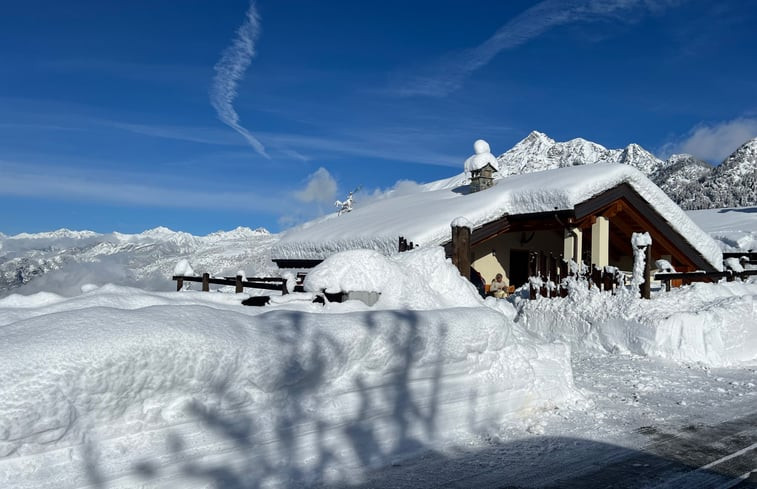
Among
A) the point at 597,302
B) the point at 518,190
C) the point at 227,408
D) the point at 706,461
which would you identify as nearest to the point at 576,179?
the point at 518,190

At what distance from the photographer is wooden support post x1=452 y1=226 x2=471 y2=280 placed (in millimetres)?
8758

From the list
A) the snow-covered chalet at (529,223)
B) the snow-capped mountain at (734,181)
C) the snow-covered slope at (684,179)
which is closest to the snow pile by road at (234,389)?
the snow-covered chalet at (529,223)

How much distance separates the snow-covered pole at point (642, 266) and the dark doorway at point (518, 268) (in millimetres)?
7219

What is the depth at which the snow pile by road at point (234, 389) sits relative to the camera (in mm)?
3316

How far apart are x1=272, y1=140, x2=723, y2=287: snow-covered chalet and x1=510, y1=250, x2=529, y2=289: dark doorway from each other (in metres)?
0.03

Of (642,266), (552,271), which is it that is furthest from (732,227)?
(642,266)

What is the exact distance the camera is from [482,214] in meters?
14.2

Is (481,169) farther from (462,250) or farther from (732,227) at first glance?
(732,227)

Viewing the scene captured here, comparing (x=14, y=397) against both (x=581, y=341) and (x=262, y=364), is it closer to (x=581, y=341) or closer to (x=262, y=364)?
(x=262, y=364)

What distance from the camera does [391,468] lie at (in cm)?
452

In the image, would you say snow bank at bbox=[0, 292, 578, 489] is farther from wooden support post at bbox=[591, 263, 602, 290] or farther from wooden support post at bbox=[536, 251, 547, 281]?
wooden support post at bbox=[536, 251, 547, 281]

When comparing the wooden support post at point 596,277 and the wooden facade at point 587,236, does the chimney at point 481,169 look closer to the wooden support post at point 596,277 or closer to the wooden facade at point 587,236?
the wooden facade at point 587,236

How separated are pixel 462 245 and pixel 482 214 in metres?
5.55

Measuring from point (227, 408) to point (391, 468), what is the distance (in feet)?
4.53
